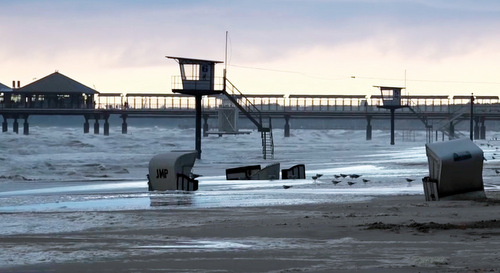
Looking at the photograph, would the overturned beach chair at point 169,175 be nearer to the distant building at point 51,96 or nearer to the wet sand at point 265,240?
the wet sand at point 265,240

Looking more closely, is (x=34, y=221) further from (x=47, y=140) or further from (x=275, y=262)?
(x=47, y=140)

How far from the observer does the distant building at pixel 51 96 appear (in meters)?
137

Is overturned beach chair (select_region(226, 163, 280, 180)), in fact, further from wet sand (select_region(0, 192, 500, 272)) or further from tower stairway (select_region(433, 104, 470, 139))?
tower stairway (select_region(433, 104, 470, 139))

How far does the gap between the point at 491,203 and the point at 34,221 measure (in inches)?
343

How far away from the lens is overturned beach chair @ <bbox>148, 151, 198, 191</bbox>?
27375 millimetres

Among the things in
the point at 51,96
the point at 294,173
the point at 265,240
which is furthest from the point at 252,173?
the point at 51,96

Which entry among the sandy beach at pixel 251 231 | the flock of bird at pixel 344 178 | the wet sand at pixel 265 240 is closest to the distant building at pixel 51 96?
the flock of bird at pixel 344 178

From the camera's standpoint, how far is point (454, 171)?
833 inches

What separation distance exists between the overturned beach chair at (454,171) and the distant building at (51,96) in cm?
11891

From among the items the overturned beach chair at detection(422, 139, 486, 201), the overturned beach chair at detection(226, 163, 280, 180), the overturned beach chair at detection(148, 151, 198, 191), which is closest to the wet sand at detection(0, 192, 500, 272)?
the overturned beach chair at detection(422, 139, 486, 201)

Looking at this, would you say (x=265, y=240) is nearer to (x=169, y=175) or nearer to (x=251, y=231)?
(x=251, y=231)

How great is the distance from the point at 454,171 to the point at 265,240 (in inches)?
331

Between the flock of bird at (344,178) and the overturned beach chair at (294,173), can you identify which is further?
the overturned beach chair at (294,173)

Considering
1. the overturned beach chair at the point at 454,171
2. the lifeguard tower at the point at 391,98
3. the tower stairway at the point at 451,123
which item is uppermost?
the lifeguard tower at the point at 391,98
